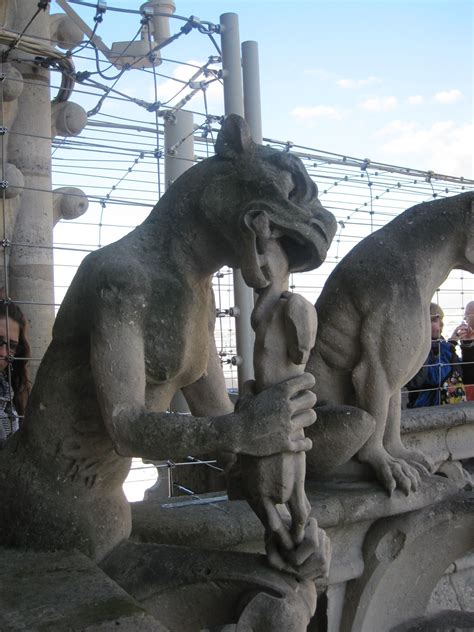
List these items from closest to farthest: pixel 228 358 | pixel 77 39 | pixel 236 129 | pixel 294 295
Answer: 1. pixel 294 295
2. pixel 236 129
3. pixel 228 358
4. pixel 77 39

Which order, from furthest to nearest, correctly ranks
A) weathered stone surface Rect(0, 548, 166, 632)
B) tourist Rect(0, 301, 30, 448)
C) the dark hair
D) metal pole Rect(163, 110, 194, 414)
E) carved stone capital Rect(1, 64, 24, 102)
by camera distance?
metal pole Rect(163, 110, 194, 414) → carved stone capital Rect(1, 64, 24, 102) → the dark hair → tourist Rect(0, 301, 30, 448) → weathered stone surface Rect(0, 548, 166, 632)

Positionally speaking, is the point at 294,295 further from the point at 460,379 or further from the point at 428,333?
the point at 460,379

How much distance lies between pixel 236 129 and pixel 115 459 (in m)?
0.82

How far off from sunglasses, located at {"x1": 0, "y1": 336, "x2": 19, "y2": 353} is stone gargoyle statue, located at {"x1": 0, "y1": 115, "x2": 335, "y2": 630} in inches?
49.7

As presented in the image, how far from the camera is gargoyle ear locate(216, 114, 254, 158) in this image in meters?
1.62

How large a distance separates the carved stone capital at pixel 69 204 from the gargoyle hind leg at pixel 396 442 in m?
2.56

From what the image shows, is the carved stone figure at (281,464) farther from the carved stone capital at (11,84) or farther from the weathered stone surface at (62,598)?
the carved stone capital at (11,84)

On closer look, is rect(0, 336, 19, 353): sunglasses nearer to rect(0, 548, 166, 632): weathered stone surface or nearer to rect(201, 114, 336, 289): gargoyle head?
rect(0, 548, 166, 632): weathered stone surface

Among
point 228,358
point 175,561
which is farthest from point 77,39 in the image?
point 175,561

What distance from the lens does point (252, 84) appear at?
346cm

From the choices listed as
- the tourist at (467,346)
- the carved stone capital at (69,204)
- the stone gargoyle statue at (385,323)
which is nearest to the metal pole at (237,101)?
the stone gargoyle statue at (385,323)

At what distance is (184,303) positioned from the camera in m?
1.65

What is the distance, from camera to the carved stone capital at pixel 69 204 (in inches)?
171

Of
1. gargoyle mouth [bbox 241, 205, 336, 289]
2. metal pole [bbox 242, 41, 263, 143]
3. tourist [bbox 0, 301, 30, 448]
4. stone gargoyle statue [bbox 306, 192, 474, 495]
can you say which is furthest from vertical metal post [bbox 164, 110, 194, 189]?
gargoyle mouth [bbox 241, 205, 336, 289]
